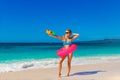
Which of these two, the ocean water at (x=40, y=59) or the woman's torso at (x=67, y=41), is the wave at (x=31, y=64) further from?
the woman's torso at (x=67, y=41)

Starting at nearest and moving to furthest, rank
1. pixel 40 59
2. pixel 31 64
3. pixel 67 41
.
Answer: pixel 67 41, pixel 31 64, pixel 40 59

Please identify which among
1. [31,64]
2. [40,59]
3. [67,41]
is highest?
[40,59]

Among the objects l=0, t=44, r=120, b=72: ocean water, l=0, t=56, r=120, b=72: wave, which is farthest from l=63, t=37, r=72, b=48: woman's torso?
l=0, t=44, r=120, b=72: ocean water

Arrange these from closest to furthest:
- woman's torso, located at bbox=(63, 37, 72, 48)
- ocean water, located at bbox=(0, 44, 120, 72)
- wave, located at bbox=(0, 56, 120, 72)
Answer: woman's torso, located at bbox=(63, 37, 72, 48)
wave, located at bbox=(0, 56, 120, 72)
ocean water, located at bbox=(0, 44, 120, 72)

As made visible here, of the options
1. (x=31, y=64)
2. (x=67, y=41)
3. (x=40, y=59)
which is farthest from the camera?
(x=40, y=59)

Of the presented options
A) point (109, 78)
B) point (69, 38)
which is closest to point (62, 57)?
point (69, 38)

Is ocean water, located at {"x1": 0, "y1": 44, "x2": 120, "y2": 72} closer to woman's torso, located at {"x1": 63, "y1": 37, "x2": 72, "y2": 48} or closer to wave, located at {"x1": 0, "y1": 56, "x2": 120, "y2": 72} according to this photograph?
wave, located at {"x1": 0, "y1": 56, "x2": 120, "y2": 72}

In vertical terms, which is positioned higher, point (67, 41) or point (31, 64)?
point (31, 64)

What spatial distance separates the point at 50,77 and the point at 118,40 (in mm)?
75558

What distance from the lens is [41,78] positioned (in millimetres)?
12352

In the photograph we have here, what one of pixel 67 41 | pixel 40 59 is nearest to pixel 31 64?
pixel 40 59

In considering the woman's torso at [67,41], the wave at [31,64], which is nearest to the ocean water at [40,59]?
the wave at [31,64]

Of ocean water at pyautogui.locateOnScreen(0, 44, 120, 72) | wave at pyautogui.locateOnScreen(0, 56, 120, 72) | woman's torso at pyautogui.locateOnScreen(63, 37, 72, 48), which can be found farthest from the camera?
ocean water at pyautogui.locateOnScreen(0, 44, 120, 72)

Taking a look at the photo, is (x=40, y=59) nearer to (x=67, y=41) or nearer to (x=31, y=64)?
(x=31, y=64)
